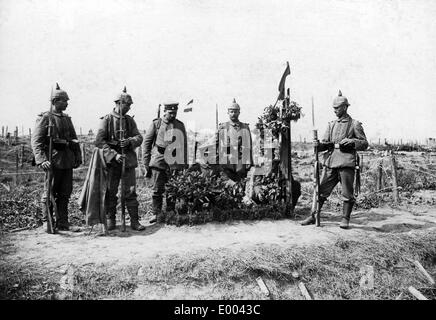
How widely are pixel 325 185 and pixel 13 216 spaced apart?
6.97 m

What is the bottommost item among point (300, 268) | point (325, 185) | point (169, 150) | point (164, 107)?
point (300, 268)

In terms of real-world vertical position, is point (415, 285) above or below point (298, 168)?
below

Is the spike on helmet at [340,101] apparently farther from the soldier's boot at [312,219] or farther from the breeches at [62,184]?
the breeches at [62,184]

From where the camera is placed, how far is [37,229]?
6.41m

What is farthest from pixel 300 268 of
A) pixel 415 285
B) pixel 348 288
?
pixel 415 285

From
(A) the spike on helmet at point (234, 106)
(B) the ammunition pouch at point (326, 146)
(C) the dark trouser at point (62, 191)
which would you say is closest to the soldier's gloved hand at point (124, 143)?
(C) the dark trouser at point (62, 191)

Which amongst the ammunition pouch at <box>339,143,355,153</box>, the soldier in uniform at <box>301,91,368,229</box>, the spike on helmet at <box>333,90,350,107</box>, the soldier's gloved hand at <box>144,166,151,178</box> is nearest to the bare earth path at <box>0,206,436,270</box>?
the soldier in uniform at <box>301,91,368,229</box>

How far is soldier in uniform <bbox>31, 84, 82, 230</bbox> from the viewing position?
237 inches

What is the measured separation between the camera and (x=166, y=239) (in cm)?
579

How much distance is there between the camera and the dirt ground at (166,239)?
482cm

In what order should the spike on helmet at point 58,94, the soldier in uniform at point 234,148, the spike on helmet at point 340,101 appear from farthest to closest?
the soldier in uniform at point 234,148, the spike on helmet at point 340,101, the spike on helmet at point 58,94

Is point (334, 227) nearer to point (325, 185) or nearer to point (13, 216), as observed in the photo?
point (325, 185)

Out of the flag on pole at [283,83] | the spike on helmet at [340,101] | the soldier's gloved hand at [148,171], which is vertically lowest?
the soldier's gloved hand at [148,171]

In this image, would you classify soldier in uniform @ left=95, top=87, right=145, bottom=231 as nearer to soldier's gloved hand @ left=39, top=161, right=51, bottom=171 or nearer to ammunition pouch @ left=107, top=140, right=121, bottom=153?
ammunition pouch @ left=107, top=140, right=121, bottom=153
